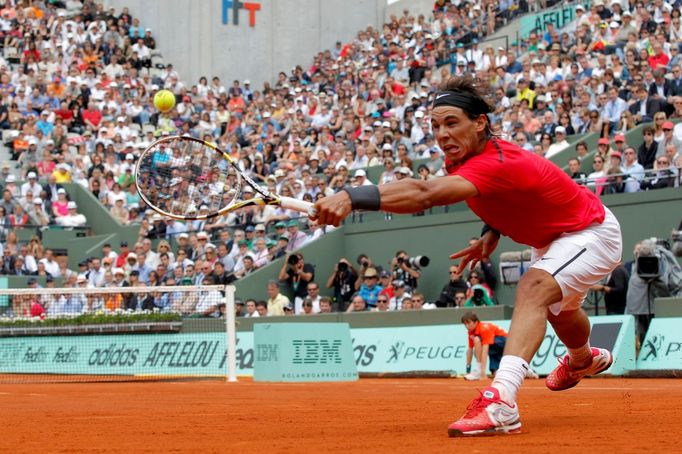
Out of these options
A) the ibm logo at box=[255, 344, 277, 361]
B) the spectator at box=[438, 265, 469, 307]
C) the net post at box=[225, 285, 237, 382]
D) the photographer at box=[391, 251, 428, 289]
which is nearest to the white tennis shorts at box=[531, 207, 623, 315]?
the ibm logo at box=[255, 344, 277, 361]

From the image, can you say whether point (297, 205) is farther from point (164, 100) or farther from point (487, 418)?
point (164, 100)

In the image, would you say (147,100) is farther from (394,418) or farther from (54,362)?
(394,418)

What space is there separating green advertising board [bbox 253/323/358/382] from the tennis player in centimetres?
1090

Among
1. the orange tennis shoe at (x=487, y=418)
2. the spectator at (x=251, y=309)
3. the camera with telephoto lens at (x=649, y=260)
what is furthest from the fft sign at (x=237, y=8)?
the orange tennis shoe at (x=487, y=418)

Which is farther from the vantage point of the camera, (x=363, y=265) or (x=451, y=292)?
(x=363, y=265)

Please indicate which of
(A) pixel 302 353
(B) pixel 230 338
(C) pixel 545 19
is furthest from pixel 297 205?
(C) pixel 545 19

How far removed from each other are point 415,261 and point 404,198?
15127mm

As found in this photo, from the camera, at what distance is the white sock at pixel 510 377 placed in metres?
6.41

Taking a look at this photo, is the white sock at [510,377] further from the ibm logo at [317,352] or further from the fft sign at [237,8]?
the fft sign at [237,8]

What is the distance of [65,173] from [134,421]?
22326 mm

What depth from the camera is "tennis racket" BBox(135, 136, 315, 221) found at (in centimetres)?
824

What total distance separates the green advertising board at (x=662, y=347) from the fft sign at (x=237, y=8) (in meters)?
27.5

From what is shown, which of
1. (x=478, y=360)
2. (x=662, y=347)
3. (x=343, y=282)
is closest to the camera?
(x=662, y=347)

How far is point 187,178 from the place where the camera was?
366 inches
